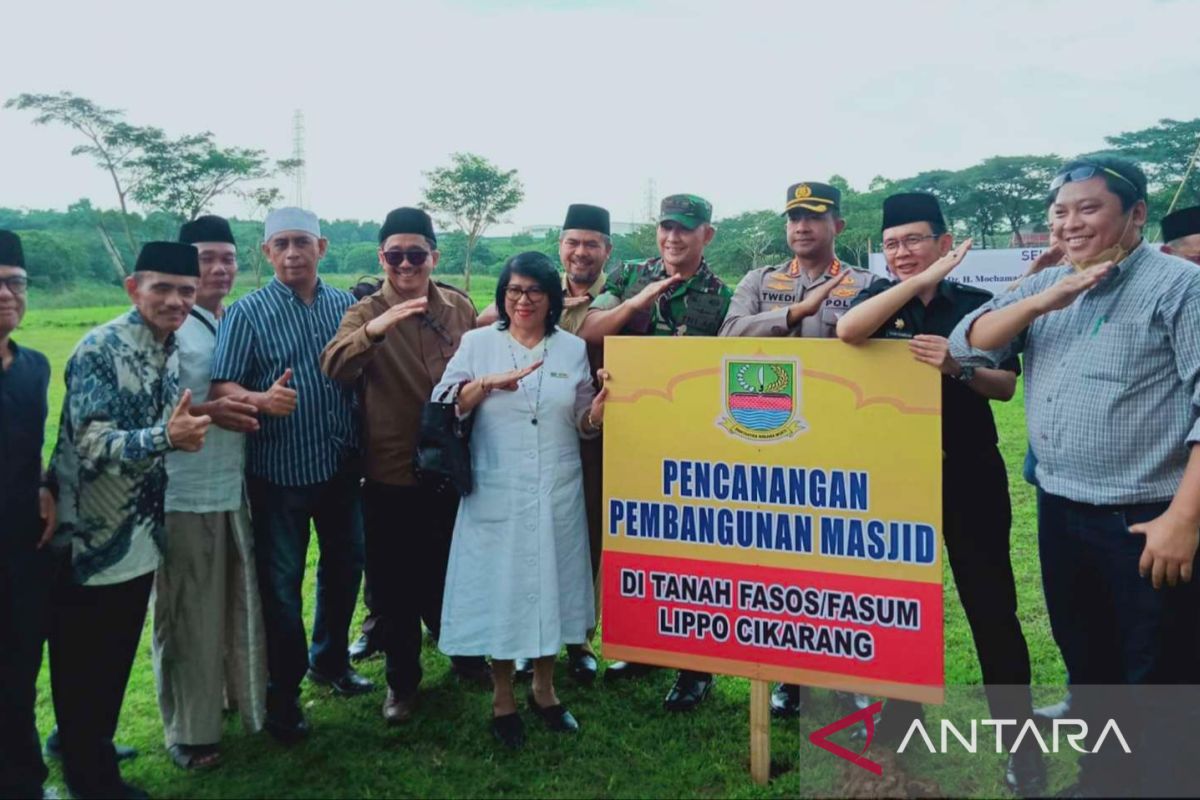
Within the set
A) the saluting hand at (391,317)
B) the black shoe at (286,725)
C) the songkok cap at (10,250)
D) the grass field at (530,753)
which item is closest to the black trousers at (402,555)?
the grass field at (530,753)

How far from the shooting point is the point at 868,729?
11.3 ft

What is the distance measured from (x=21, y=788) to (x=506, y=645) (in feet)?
6.00

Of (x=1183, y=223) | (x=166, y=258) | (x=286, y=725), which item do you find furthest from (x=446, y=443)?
(x=1183, y=223)

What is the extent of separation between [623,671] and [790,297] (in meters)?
2.11

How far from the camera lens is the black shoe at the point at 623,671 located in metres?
4.36

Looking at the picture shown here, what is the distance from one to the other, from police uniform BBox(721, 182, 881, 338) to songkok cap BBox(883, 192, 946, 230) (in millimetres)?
311

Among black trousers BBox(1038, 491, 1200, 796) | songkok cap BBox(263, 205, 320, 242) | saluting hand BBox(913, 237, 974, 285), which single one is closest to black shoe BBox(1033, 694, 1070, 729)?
black trousers BBox(1038, 491, 1200, 796)

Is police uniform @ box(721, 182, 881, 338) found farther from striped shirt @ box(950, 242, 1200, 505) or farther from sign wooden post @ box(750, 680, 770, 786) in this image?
sign wooden post @ box(750, 680, 770, 786)

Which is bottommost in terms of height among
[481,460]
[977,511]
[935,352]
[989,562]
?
[989,562]

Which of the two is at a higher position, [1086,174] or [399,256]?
[1086,174]

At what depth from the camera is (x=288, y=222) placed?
3.79m

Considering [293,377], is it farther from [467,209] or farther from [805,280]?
[467,209]

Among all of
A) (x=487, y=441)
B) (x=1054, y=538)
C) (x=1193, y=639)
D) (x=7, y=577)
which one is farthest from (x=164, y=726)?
(x=1193, y=639)

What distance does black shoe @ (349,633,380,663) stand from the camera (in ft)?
15.4
